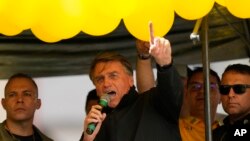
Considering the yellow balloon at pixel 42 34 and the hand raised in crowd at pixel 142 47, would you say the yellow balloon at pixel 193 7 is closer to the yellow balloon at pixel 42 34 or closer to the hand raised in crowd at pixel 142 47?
the hand raised in crowd at pixel 142 47

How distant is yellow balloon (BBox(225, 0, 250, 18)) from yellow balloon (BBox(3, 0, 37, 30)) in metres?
0.68

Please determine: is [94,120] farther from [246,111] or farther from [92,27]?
[246,111]

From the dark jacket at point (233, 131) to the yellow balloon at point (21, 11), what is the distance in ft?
3.43

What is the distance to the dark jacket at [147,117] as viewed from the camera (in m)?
1.99

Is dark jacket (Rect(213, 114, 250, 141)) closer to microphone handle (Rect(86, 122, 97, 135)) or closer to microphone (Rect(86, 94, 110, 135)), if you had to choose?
microphone (Rect(86, 94, 110, 135))

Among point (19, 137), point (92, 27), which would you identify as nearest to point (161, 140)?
point (92, 27)

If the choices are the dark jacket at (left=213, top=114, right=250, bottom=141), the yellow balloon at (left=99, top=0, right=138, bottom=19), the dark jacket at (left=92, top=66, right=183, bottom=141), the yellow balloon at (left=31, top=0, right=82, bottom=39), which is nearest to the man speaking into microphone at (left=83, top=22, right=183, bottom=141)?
the dark jacket at (left=92, top=66, right=183, bottom=141)

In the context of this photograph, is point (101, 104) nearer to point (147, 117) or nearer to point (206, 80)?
point (147, 117)

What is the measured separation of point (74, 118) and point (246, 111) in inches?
53.5

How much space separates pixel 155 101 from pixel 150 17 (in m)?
0.36

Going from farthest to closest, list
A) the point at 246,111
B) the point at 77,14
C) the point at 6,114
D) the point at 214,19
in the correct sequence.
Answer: the point at 6,114 → the point at 214,19 → the point at 246,111 → the point at 77,14

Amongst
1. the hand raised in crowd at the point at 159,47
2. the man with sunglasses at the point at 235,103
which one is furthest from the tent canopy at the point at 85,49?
the hand raised in crowd at the point at 159,47

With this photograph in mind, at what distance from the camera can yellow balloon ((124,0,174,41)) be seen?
1.85 m

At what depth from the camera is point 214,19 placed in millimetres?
2939
